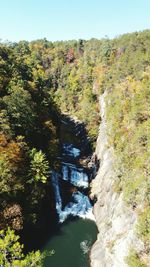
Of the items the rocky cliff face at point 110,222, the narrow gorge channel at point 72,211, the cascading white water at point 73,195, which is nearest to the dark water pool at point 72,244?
the narrow gorge channel at point 72,211

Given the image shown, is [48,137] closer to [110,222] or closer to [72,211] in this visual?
[72,211]

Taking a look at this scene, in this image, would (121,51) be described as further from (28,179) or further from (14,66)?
(28,179)

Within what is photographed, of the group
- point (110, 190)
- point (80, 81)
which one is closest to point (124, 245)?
point (110, 190)

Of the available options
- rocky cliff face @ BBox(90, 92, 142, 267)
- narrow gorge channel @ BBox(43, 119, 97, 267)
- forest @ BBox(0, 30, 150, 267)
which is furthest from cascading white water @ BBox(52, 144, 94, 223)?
forest @ BBox(0, 30, 150, 267)

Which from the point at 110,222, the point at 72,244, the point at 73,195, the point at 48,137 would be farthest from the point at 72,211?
the point at 48,137

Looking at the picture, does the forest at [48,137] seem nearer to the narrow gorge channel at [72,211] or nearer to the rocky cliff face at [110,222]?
the rocky cliff face at [110,222]

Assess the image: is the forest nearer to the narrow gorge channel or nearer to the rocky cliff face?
the rocky cliff face
